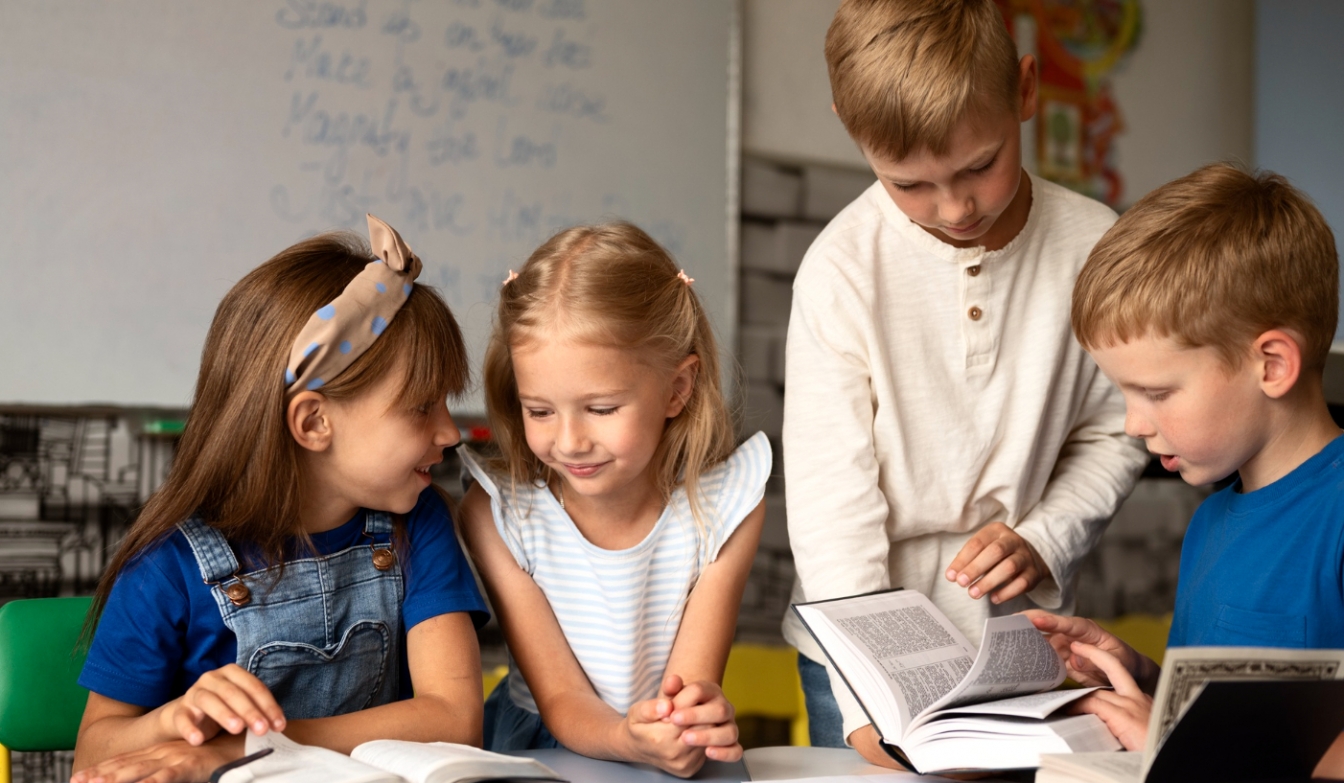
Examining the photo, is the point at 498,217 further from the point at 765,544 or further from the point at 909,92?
the point at 909,92

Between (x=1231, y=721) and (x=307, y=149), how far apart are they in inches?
77.2

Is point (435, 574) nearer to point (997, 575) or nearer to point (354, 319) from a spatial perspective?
point (354, 319)

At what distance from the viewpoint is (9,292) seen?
196 cm

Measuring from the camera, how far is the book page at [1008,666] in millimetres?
908

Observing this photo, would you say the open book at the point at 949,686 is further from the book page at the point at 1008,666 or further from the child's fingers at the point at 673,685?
the child's fingers at the point at 673,685

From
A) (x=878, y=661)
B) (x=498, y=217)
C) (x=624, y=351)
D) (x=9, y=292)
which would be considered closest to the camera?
(x=878, y=661)

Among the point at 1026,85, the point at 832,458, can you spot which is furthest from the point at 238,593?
the point at 1026,85

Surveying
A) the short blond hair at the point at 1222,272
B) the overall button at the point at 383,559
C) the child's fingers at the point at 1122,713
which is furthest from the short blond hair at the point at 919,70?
the overall button at the point at 383,559

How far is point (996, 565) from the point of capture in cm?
114

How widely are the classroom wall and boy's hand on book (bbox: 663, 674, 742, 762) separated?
2.56 m

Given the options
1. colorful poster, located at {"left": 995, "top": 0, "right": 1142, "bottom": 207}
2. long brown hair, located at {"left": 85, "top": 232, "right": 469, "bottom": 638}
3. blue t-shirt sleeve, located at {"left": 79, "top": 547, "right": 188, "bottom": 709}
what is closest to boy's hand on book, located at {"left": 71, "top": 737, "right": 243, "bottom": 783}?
blue t-shirt sleeve, located at {"left": 79, "top": 547, "right": 188, "bottom": 709}

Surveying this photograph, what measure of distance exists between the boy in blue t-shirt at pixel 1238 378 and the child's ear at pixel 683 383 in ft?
1.51

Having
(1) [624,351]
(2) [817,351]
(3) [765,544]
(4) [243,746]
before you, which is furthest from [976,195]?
(3) [765,544]

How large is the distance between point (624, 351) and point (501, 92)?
1.34 metres
